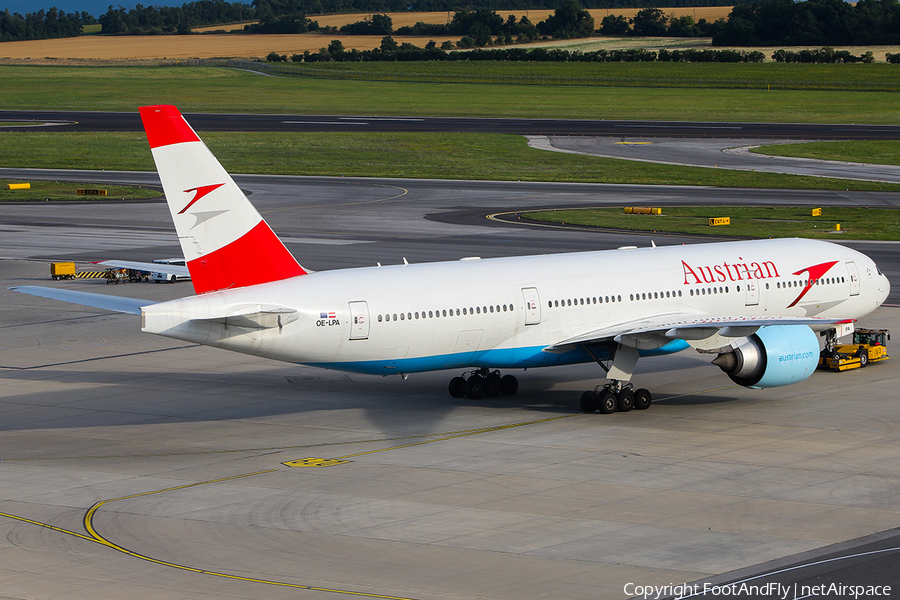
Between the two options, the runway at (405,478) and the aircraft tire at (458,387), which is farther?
the aircraft tire at (458,387)

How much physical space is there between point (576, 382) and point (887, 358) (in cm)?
1183

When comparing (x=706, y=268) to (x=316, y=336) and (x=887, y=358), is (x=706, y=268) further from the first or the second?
→ (x=316, y=336)

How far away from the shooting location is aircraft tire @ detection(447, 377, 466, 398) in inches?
1411

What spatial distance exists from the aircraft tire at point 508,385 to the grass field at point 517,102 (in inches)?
4938

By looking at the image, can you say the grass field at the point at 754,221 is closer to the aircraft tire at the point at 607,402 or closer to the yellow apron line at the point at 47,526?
the aircraft tire at the point at 607,402

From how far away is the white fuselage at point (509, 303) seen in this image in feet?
98.2

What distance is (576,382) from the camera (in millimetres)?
38438

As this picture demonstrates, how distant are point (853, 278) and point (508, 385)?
13300 millimetres

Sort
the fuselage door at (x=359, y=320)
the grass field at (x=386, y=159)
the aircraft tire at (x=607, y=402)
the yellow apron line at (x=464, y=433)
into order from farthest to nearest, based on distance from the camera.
A: 1. the grass field at (x=386, y=159)
2. the aircraft tire at (x=607, y=402)
3. the fuselage door at (x=359, y=320)
4. the yellow apron line at (x=464, y=433)

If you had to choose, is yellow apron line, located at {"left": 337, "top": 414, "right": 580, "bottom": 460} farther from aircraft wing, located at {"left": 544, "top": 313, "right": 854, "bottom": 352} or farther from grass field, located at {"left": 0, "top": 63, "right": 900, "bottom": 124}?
grass field, located at {"left": 0, "top": 63, "right": 900, "bottom": 124}

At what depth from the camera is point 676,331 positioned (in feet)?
108

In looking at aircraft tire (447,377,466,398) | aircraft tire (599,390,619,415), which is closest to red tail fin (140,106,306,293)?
aircraft tire (447,377,466,398)

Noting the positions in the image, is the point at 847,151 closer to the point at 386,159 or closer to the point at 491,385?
the point at 386,159

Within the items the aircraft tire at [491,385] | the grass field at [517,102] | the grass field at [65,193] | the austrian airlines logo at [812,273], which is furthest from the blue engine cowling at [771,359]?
the grass field at [517,102]
